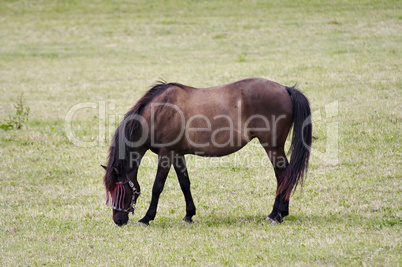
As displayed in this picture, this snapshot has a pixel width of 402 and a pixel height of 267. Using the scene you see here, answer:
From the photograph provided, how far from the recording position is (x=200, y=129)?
738 cm

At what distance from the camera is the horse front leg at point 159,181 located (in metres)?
7.38

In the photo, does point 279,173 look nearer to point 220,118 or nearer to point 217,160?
point 220,118

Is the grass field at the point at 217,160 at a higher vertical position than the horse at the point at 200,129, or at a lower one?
lower

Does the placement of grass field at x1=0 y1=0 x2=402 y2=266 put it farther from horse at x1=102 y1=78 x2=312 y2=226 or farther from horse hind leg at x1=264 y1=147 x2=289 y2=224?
horse at x1=102 y1=78 x2=312 y2=226

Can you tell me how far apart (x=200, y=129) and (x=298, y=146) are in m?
1.49

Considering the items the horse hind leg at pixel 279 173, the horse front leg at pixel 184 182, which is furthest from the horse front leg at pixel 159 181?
the horse hind leg at pixel 279 173

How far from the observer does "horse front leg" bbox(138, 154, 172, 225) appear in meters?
7.38

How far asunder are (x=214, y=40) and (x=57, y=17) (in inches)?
552

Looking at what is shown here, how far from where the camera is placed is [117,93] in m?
18.0

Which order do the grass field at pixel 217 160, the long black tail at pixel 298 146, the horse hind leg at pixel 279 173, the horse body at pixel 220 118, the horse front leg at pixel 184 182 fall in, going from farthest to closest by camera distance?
the horse front leg at pixel 184 182, the horse body at pixel 220 118, the horse hind leg at pixel 279 173, the long black tail at pixel 298 146, the grass field at pixel 217 160

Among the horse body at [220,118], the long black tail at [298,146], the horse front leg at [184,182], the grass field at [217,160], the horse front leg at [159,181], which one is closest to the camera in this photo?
the grass field at [217,160]

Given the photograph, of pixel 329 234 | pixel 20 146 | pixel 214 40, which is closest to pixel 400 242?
pixel 329 234

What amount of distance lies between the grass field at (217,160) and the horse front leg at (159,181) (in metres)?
0.21

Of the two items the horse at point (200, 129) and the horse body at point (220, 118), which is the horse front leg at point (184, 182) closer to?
the horse at point (200, 129)
